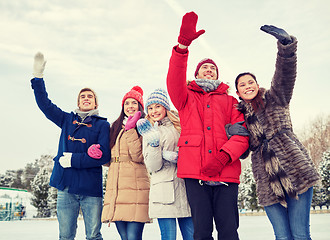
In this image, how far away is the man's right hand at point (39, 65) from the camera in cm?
358

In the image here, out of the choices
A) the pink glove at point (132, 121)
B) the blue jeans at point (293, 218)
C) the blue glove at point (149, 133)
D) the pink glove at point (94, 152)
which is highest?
the pink glove at point (132, 121)

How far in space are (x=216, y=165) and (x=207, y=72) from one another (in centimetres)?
100

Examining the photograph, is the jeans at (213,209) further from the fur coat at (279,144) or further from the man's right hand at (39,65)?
the man's right hand at (39,65)

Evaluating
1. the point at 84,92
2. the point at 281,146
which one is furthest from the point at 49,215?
the point at 281,146

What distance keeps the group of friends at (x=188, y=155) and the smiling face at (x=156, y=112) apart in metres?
0.01

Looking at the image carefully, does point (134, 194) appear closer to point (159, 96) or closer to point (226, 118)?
point (159, 96)

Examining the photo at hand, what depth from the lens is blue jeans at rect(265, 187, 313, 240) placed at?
8.53ft

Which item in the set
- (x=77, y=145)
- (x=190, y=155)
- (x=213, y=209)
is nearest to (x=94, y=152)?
(x=77, y=145)

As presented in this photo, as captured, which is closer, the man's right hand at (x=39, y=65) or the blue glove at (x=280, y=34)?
the blue glove at (x=280, y=34)

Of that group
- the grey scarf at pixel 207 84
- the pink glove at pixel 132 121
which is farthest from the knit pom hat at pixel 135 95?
the grey scarf at pixel 207 84

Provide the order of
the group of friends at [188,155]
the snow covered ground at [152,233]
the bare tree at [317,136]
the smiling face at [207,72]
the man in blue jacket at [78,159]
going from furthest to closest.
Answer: the bare tree at [317,136] < the snow covered ground at [152,233] < the man in blue jacket at [78,159] < the smiling face at [207,72] < the group of friends at [188,155]

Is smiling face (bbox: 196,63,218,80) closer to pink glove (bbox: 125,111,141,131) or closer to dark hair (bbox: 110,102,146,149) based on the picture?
pink glove (bbox: 125,111,141,131)

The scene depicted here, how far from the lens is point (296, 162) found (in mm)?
2635

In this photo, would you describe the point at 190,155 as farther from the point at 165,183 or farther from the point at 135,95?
the point at 135,95
